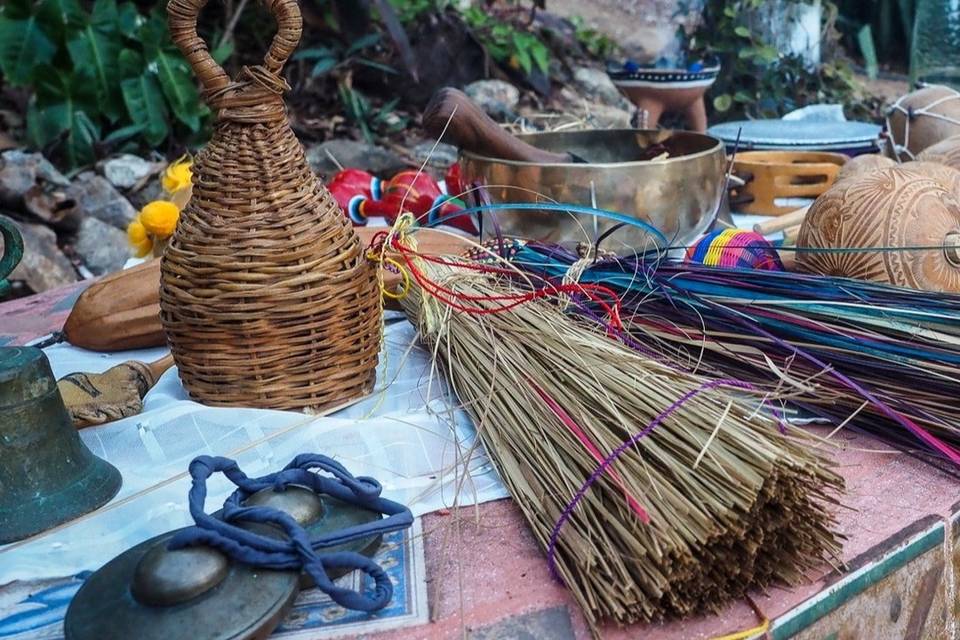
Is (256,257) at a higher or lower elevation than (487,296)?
higher

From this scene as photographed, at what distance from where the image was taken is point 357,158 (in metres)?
4.11

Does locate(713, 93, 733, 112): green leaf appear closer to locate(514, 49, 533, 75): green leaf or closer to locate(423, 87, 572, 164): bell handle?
locate(514, 49, 533, 75): green leaf

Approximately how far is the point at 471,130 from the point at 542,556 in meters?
0.95

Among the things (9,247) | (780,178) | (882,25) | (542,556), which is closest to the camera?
(542,556)

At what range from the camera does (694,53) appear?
488cm

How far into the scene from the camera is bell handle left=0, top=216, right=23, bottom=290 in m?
1.06

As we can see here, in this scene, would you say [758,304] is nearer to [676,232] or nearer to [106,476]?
[676,232]

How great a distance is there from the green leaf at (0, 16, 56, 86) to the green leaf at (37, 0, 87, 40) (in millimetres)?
52

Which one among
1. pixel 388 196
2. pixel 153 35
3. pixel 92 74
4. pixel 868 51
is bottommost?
pixel 868 51

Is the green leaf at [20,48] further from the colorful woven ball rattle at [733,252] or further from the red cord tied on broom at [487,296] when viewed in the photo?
the colorful woven ball rattle at [733,252]

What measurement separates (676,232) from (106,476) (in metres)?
1.15

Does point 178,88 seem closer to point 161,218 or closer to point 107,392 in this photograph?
point 161,218

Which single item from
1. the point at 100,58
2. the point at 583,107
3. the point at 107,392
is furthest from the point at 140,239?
the point at 583,107

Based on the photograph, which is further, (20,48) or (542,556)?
(20,48)
